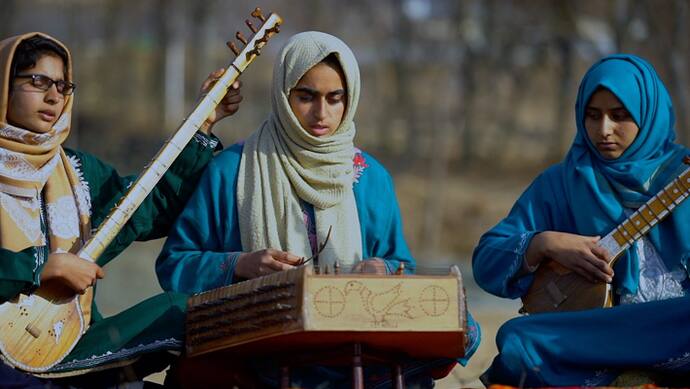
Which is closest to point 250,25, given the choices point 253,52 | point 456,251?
point 253,52

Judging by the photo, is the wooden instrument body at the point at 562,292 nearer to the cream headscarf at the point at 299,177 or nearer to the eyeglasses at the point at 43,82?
the cream headscarf at the point at 299,177

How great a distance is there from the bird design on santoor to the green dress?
2.93 ft

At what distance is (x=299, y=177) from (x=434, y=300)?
1.15 meters

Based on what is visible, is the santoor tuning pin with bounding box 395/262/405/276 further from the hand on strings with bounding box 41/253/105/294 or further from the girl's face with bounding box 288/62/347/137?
the hand on strings with bounding box 41/253/105/294

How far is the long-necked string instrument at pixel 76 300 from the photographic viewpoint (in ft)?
17.7

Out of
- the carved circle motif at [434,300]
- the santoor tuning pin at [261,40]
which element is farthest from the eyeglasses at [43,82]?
the carved circle motif at [434,300]

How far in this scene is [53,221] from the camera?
5762mm

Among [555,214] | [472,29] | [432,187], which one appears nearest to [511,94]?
[472,29]

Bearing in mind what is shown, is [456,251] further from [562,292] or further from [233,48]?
[233,48]

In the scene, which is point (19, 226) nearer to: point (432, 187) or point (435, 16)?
point (432, 187)

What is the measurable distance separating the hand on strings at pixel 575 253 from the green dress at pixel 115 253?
1446mm

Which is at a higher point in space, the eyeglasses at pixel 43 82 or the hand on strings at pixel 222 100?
the hand on strings at pixel 222 100

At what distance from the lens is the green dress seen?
17.7 feet

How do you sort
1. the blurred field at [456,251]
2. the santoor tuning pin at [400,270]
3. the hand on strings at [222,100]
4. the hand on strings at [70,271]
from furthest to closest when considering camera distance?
the blurred field at [456,251] → the hand on strings at [222,100] → the hand on strings at [70,271] → the santoor tuning pin at [400,270]
